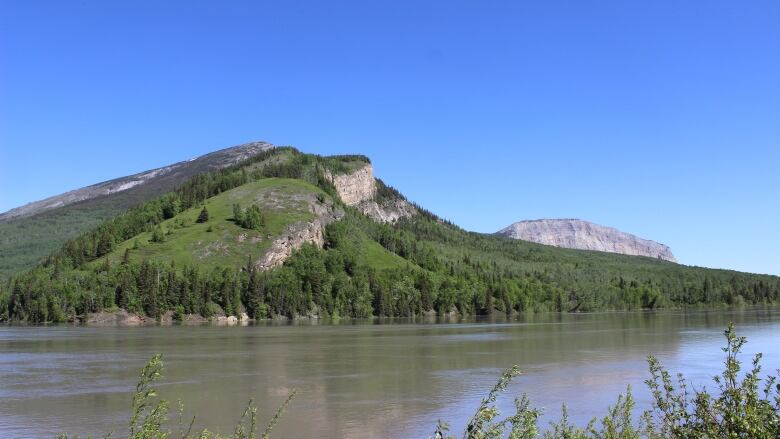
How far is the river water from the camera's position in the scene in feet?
105

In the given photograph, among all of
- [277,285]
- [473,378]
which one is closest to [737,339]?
[473,378]

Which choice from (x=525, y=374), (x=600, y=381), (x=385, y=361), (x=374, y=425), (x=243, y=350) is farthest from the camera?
(x=243, y=350)

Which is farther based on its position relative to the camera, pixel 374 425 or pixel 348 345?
pixel 348 345

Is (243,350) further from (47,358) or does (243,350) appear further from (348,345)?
(47,358)

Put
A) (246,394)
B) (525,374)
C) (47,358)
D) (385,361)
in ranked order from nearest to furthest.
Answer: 1. (246,394)
2. (525,374)
3. (385,361)
4. (47,358)

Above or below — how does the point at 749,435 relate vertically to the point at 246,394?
above

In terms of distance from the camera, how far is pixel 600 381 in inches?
1758

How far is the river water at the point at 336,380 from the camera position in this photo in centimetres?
3189

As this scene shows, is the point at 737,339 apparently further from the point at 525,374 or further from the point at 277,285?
the point at 277,285

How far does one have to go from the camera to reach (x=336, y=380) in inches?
1809

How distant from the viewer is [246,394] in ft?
131

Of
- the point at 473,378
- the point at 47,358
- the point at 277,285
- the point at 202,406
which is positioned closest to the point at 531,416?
the point at 202,406

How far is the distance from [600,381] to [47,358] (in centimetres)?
5046

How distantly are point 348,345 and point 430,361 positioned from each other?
22.9 metres
